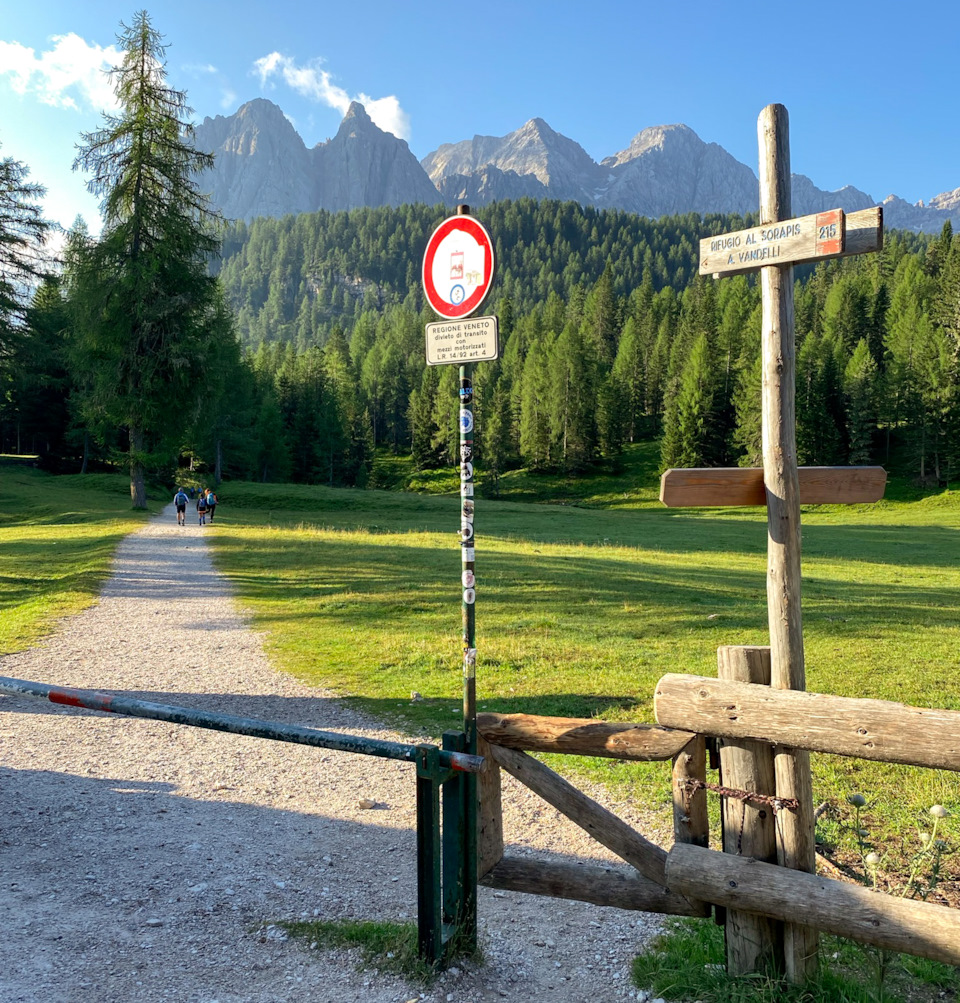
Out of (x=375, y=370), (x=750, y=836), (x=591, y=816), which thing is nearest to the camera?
(x=750, y=836)

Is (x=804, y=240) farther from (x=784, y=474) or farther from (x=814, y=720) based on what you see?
(x=814, y=720)

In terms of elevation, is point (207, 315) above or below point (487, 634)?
above

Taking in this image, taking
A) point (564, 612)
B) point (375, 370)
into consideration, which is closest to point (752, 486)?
point (564, 612)

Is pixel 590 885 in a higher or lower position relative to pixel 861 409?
lower

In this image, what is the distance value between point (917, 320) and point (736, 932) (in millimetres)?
107730

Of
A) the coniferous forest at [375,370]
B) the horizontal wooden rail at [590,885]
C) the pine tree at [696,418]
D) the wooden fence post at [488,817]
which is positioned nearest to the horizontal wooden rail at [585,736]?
the wooden fence post at [488,817]

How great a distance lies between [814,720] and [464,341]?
2800mm

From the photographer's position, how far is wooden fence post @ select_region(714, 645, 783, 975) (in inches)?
159

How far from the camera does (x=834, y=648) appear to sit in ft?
41.0

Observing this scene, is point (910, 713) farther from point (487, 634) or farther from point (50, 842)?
point (487, 634)

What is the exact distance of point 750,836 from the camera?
4.10 meters

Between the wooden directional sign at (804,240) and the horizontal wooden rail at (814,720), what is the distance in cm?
221

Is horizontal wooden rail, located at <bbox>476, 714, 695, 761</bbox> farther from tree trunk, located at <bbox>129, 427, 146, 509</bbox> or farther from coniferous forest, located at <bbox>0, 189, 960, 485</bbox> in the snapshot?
coniferous forest, located at <bbox>0, 189, 960, 485</bbox>

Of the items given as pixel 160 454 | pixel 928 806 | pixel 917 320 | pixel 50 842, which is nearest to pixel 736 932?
pixel 928 806
